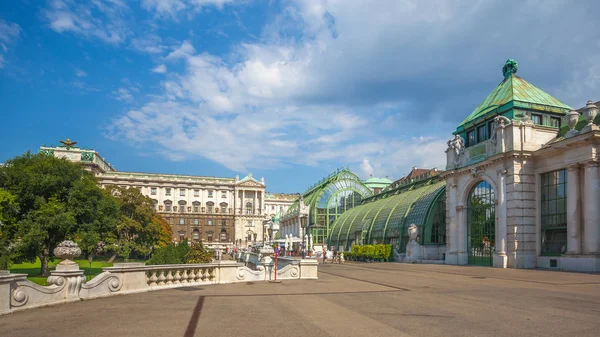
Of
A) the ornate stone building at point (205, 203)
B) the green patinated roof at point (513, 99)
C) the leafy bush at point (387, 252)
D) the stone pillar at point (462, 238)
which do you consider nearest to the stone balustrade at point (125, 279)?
the stone pillar at point (462, 238)

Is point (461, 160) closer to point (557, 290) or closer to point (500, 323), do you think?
point (557, 290)

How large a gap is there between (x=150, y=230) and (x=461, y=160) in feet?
155

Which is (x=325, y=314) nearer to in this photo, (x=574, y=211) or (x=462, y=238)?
(x=574, y=211)

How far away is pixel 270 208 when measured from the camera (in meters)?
183

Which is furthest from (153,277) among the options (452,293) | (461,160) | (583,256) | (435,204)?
(435,204)

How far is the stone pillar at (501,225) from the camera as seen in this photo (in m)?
36.9

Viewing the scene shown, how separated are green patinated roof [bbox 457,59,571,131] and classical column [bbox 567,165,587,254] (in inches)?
333

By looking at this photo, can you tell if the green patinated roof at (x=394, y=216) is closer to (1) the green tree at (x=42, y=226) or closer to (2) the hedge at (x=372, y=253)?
(2) the hedge at (x=372, y=253)

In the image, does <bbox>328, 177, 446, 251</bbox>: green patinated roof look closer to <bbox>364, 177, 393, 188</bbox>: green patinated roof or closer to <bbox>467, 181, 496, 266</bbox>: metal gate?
<bbox>467, 181, 496, 266</bbox>: metal gate

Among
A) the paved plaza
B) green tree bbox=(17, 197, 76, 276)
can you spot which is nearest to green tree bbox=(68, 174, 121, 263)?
green tree bbox=(17, 197, 76, 276)

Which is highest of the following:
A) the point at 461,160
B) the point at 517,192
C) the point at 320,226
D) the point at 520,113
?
the point at 520,113

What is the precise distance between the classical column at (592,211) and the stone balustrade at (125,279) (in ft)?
60.5

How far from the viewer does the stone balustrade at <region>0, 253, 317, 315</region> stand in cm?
1307

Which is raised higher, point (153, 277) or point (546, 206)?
point (546, 206)
